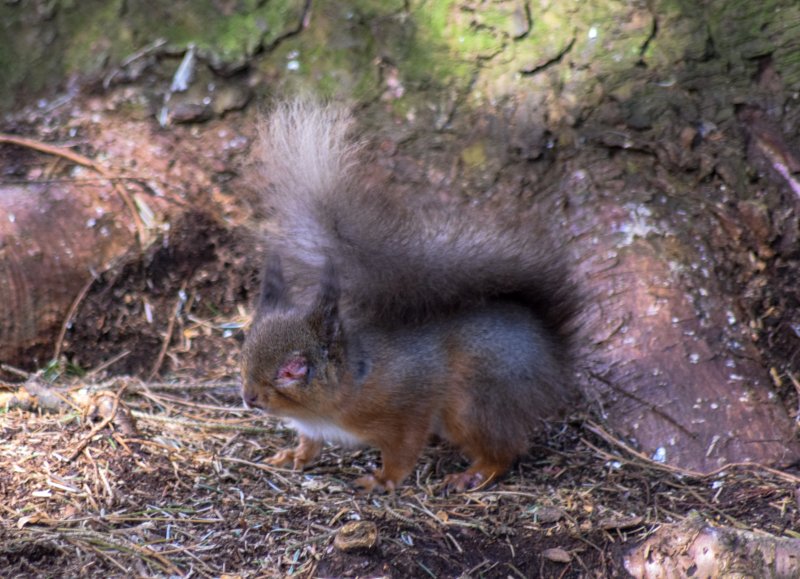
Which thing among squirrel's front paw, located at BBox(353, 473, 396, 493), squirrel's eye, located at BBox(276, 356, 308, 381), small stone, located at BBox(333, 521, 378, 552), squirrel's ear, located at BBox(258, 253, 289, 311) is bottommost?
squirrel's front paw, located at BBox(353, 473, 396, 493)

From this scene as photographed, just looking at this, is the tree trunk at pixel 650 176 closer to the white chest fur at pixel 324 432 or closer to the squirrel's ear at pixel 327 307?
the squirrel's ear at pixel 327 307

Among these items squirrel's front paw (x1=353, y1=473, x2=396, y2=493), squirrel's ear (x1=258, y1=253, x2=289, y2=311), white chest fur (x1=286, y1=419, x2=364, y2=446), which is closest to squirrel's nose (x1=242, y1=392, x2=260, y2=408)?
white chest fur (x1=286, y1=419, x2=364, y2=446)

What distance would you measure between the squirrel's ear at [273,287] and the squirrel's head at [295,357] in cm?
7

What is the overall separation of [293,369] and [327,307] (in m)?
0.20

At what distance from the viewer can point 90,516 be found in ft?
8.01

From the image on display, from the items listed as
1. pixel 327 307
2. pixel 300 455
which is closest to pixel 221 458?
pixel 300 455

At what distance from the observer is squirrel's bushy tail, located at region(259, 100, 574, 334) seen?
2727 mm

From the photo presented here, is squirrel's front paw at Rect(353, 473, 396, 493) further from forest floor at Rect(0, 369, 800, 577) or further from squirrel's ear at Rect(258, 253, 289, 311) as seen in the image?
squirrel's ear at Rect(258, 253, 289, 311)

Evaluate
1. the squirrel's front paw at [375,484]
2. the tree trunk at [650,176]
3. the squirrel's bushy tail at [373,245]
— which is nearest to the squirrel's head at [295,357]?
the squirrel's bushy tail at [373,245]

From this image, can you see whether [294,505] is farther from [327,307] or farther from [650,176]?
[650,176]

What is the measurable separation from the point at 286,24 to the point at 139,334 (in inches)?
46.8

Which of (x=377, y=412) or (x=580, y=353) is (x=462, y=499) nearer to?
(x=377, y=412)

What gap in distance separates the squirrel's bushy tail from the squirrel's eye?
10.6 inches

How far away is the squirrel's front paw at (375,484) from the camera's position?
280 cm
